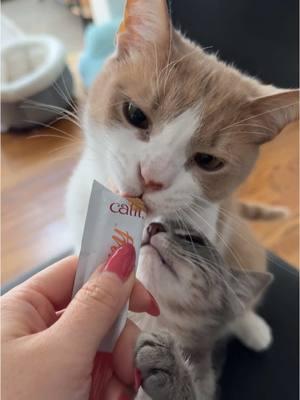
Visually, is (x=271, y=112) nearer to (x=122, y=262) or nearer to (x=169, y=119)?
(x=169, y=119)

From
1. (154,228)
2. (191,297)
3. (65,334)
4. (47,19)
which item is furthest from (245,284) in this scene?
(47,19)

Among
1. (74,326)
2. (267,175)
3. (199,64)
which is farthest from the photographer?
(267,175)

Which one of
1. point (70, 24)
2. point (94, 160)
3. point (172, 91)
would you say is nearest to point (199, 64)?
point (172, 91)

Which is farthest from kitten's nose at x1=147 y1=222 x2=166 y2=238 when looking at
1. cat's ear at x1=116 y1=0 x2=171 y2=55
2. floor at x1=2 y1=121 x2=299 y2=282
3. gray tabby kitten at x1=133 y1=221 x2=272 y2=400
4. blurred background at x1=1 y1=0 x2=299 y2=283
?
floor at x1=2 y1=121 x2=299 y2=282

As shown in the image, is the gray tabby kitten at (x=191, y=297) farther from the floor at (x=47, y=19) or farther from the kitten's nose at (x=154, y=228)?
the floor at (x=47, y=19)

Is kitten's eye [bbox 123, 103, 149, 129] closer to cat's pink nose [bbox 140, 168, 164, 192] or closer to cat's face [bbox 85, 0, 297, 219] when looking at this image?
cat's face [bbox 85, 0, 297, 219]

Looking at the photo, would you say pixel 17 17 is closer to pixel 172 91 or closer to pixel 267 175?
pixel 267 175

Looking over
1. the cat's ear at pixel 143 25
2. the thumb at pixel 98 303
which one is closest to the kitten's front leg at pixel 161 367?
the thumb at pixel 98 303

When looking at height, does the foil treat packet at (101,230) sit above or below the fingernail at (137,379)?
above
